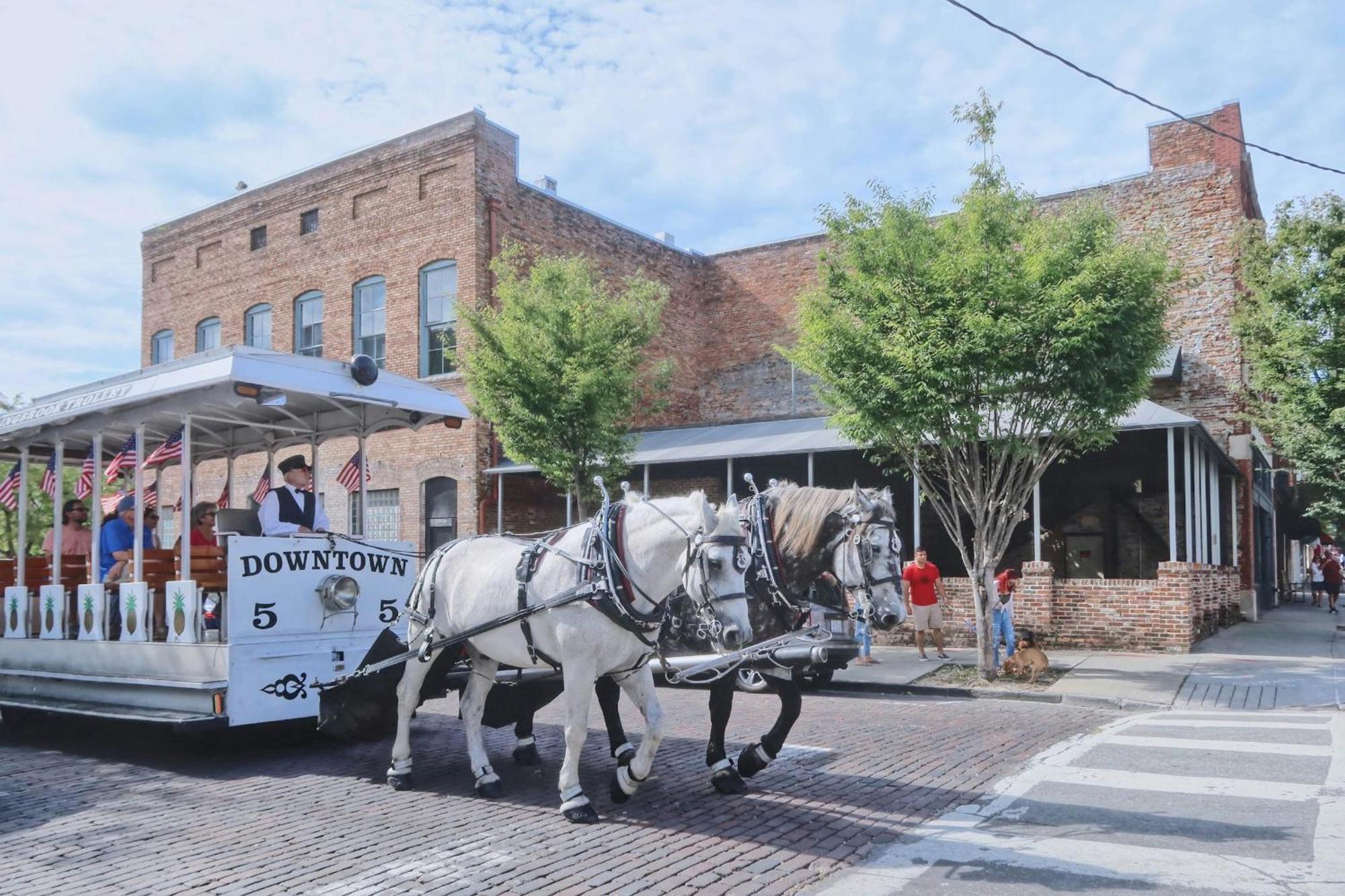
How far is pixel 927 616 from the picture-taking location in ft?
47.8

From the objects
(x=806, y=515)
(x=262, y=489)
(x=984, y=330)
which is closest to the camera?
(x=806, y=515)

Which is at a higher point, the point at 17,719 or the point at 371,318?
the point at 371,318

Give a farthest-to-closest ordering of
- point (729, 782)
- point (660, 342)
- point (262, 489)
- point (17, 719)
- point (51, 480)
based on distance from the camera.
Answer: point (660, 342) < point (262, 489) < point (51, 480) < point (17, 719) < point (729, 782)

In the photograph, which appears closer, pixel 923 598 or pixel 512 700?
pixel 512 700

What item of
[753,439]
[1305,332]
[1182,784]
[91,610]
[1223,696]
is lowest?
[1223,696]

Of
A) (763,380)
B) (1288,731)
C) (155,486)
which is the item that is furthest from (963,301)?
(763,380)

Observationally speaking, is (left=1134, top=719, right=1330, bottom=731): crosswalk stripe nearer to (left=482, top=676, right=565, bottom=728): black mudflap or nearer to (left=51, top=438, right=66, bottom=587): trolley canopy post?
(left=482, top=676, right=565, bottom=728): black mudflap

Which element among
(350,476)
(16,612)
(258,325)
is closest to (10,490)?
(16,612)

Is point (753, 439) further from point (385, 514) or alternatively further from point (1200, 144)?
point (1200, 144)

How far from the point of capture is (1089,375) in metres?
11.9

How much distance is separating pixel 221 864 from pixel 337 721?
1929mm

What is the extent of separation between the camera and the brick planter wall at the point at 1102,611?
1493 centimetres

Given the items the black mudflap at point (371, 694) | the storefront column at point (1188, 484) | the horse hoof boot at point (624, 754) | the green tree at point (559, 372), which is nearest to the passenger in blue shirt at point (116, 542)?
the black mudflap at point (371, 694)

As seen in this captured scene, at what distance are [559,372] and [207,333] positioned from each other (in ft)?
48.4
